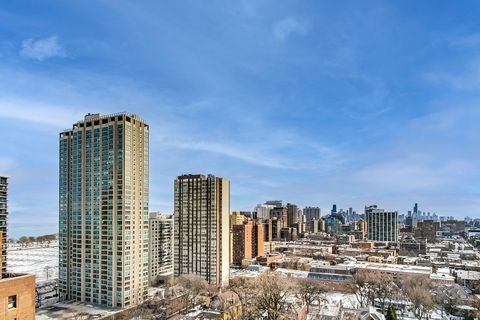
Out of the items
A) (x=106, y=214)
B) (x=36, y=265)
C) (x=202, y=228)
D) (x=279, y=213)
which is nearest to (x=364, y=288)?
(x=202, y=228)

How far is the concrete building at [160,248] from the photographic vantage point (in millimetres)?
38906

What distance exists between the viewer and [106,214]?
29.5 m

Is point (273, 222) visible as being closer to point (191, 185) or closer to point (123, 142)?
point (191, 185)

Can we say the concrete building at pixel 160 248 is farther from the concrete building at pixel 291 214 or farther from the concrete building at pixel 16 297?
the concrete building at pixel 291 214

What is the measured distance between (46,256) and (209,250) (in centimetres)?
4089

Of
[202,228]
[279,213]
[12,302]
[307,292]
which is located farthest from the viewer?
[279,213]

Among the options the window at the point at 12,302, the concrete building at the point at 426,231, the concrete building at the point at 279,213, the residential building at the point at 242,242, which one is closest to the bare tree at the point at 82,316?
the window at the point at 12,302

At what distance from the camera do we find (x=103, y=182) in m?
29.9

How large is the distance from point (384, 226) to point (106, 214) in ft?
251

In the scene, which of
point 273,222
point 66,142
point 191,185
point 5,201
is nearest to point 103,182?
point 66,142

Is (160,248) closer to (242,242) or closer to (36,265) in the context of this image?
(242,242)

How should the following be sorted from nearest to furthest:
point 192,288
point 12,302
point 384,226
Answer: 1. point 12,302
2. point 192,288
3. point 384,226

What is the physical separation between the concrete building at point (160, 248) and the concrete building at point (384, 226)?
63824 mm

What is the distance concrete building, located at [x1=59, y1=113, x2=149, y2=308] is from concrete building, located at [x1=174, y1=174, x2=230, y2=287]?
8.50 meters
